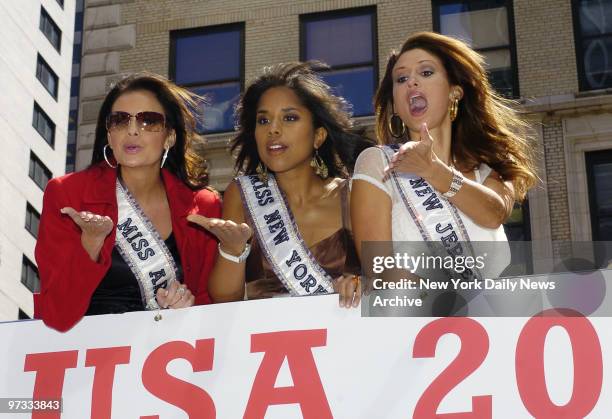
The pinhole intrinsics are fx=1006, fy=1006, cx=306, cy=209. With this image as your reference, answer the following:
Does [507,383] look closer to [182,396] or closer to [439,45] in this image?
[182,396]

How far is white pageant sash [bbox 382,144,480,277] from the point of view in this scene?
4617mm

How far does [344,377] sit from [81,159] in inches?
566

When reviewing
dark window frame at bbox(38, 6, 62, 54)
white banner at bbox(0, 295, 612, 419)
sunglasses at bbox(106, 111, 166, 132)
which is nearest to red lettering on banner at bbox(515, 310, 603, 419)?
white banner at bbox(0, 295, 612, 419)

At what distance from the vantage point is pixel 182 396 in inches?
171

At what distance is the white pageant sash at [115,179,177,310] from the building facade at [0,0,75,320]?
42291 millimetres

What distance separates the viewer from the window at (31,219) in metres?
51.6

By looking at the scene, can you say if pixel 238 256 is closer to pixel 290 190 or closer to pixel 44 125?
pixel 290 190

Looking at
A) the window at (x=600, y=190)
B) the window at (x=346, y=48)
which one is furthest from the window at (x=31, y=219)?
the window at (x=600, y=190)

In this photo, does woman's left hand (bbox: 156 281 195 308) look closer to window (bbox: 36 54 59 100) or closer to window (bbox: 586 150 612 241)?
window (bbox: 586 150 612 241)

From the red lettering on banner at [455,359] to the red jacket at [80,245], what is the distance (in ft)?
4.64

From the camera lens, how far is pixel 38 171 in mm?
54156

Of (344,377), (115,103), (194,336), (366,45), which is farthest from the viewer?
(366,45)

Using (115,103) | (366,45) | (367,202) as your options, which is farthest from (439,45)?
(366,45)

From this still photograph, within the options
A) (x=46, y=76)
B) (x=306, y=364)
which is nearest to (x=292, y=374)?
(x=306, y=364)
